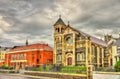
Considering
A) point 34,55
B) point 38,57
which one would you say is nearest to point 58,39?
point 38,57

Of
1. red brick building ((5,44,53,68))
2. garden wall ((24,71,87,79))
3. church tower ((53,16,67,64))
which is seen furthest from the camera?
red brick building ((5,44,53,68))

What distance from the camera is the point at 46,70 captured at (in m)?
43.1

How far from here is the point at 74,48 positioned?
52.0 meters

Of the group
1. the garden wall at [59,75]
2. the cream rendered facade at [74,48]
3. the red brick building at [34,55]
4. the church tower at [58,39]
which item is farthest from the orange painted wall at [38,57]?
the garden wall at [59,75]

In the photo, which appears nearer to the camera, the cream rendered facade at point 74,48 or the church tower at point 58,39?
the cream rendered facade at point 74,48

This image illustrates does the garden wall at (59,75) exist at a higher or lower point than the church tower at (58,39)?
lower

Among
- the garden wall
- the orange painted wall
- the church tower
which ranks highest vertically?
the church tower

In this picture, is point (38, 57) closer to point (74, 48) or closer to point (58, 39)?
point (58, 39)

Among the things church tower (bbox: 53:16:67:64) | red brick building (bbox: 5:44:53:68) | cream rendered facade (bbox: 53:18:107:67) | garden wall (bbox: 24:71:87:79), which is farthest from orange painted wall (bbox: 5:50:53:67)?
garden wall (bbox: 24:71:87:79)

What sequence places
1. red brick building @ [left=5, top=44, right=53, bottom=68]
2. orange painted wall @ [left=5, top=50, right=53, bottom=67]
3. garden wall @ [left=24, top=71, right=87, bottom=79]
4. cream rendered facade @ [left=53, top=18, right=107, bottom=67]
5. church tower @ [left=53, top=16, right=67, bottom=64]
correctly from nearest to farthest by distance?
1. garden wall @ [left=24, top=71, right=87, bottom=79]
2. cream rendered facade @ [left=53, top=18, right=107, bottom=67]
3. church tower @ [left=53, top=16, right=67, bottom=64]
4. orange painted wall @ [left=5, top=50, right=53, bottom=67]
5. red brick building @ [left=5, top=44, right=53, bottom=68]

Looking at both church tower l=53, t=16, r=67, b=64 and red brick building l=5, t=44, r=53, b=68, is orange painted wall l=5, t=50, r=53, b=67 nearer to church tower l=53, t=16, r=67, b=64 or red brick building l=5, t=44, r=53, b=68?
red brick building l=5, t=44, r=53, b=68

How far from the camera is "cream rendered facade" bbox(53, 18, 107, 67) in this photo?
1972 inches

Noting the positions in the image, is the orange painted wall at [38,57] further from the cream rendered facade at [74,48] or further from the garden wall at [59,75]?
the garden wall at [59,75]

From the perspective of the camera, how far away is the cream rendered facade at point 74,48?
50.1 meters
